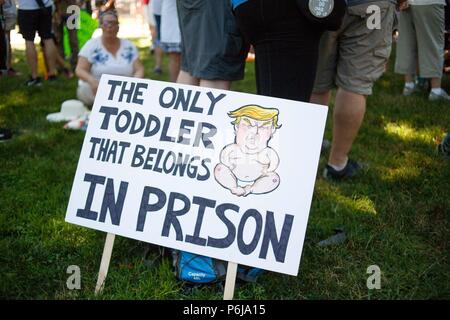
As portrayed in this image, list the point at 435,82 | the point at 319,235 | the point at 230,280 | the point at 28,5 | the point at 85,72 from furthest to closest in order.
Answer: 1. the point at 28,5
2. the point at 435,82
3. the point at 85,72
4. the point at 319,235
5. the point at 230,280

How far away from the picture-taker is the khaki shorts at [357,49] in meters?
2.33

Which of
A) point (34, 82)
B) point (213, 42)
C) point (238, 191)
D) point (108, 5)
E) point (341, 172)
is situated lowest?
point (34, 82)

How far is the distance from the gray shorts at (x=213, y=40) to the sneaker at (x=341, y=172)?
0.89 metres

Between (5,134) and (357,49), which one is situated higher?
(357,49)

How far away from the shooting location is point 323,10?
5.72 feet

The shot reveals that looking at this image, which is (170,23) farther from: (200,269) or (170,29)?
(200,269)

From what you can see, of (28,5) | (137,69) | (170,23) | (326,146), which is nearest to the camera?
(326,146)

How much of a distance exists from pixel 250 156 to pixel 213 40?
66cm

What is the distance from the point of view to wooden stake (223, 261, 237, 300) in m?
1.68

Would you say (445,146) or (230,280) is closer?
(230,280)

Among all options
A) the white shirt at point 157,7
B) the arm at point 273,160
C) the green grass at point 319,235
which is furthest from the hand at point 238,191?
the white shirt at point 157,7

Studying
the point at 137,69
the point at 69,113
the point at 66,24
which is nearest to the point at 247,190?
the point at 137,69
